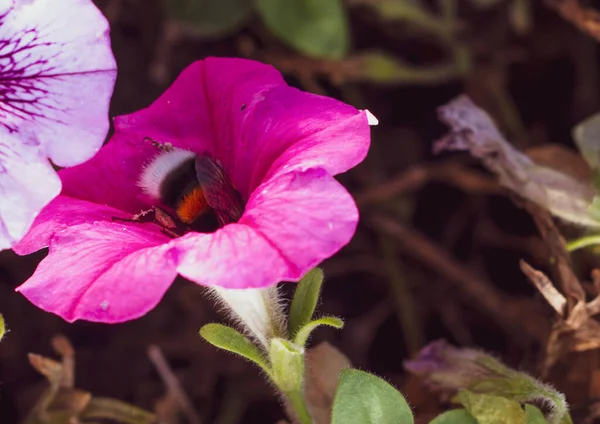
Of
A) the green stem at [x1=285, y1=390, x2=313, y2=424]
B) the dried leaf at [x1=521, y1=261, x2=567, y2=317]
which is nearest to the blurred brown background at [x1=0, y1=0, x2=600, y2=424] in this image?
the dried leaf at [x1=521, y1=261, x2=567, y2=317]

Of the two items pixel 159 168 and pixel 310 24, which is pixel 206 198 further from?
pixel 310 24

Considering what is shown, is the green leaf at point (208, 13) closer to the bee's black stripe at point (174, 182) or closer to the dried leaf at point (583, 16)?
the dried leaf at point (583, 16)

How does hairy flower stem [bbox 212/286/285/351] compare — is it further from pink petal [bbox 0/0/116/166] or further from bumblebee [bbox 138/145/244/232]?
pink petal [bbox 0/0/116/166]

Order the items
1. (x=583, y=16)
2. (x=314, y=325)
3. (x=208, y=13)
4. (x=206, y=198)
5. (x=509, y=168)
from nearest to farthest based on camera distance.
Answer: (x=314, y=325)
(x=206, y=198)
(x=509, y=168)
(x=583, y=16)
(x=208, y=13)

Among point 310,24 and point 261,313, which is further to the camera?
point 310,24

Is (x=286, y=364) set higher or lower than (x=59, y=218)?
lower

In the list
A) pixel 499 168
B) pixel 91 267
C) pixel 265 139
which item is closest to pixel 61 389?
pixel 91 267

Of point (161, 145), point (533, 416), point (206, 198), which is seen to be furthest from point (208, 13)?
point (533, 416)
